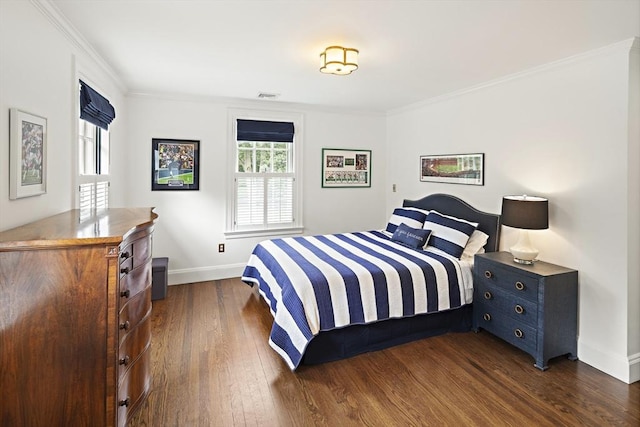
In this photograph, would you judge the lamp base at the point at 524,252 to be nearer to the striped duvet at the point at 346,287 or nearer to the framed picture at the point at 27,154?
the striped duvet at the point at 346,287

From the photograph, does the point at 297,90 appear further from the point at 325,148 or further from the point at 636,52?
the point at 636,52

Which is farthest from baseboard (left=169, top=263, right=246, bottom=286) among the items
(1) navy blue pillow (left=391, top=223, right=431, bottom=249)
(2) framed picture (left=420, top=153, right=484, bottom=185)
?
(2) framed picture (left=420, top=153, right=484, bottom=185)

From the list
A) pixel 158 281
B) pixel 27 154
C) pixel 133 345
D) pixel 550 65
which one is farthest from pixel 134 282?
pixel 550 65

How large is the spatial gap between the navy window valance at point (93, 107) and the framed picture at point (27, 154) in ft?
2.05

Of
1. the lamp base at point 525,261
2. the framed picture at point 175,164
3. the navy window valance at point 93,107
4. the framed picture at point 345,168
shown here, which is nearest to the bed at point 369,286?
the lamp base at point 525,261

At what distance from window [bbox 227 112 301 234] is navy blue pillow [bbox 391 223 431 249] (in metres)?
1.59

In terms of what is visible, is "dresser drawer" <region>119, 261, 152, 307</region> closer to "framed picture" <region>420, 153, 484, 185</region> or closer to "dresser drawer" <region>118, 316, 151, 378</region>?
"dresser drawer" <region>118, 316, 151, 378</region>

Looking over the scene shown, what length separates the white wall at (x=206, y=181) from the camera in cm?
424

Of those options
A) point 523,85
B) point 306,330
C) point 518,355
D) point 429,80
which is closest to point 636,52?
point 523,85

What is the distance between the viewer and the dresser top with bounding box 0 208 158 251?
1.46 metres

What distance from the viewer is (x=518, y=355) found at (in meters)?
2.82

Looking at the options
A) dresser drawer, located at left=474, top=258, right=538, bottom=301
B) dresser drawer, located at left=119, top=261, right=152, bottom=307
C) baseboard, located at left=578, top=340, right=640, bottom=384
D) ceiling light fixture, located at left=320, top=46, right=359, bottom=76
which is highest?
ceiling light fixture, located at left=320, top=46, right=359, bottom=76

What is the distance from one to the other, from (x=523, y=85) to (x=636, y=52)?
33.1 inches

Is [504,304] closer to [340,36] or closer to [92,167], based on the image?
[340,36]
